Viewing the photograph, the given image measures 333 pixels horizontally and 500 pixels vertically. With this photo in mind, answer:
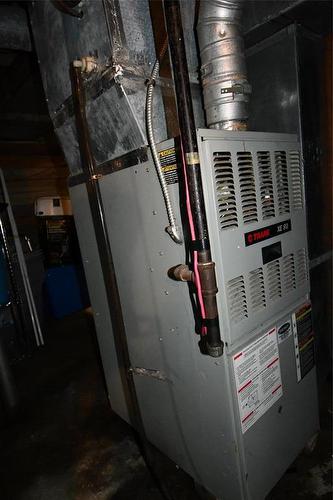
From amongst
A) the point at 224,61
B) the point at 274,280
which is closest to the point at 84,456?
the point at 274,280

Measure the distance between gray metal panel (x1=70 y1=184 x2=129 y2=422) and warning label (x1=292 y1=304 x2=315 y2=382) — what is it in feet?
4.14

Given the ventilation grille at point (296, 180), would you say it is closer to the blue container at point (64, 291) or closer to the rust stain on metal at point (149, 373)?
the rust stain on metal at point (149, 373)

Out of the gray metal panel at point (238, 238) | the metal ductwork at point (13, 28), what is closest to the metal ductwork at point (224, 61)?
the gray metal panel at point (238, 238)

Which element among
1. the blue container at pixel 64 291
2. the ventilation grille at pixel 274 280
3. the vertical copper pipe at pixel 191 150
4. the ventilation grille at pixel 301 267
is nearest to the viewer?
the vertical copper pipe at pixel 191 150

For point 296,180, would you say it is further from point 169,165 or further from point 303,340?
point 303,340

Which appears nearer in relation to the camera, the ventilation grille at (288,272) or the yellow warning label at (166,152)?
the yellow warning label at (166,152)

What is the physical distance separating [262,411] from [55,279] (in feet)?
13.7

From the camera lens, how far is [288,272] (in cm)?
170

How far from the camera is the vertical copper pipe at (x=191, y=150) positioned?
1188 millimetres

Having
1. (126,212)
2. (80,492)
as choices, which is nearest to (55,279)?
(80,492)

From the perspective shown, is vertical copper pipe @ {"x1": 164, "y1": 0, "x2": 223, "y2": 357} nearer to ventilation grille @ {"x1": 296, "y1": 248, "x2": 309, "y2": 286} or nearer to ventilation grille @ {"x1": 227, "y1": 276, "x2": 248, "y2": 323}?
ventilation grille @ {"x1": 227, "y1": 276, "x2": 248, "y2": 323}

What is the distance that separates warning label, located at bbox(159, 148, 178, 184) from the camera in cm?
134

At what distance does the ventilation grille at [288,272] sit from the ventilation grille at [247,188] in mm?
385

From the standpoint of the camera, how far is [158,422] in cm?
192
